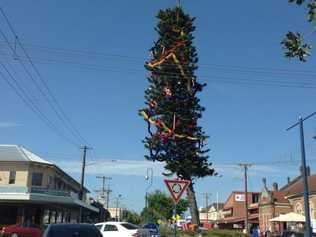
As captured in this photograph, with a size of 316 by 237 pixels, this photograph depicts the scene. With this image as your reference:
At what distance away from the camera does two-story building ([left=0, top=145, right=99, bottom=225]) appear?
4875 centimetres

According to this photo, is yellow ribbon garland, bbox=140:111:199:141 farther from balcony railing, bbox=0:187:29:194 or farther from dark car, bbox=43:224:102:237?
dark car, bbox=43:224:102:237

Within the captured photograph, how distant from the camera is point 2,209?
2030 inches

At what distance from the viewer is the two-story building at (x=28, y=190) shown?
48.8 metres

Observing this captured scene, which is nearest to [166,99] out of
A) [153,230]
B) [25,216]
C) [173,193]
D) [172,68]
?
[172,68]

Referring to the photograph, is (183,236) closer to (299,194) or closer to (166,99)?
(166,99)

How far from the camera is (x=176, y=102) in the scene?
47000mm

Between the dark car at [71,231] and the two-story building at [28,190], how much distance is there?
3566cm

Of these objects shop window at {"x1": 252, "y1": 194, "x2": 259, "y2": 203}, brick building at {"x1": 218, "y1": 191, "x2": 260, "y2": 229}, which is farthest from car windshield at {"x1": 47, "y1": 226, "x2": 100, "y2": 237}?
shop window at {"x1": 252, "y1": 194, "x2": 259, "y2": 203}

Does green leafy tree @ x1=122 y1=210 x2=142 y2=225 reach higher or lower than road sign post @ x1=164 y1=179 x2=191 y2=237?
higher

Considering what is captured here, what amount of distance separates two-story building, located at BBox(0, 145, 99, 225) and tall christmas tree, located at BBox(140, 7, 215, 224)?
10807 millimetres

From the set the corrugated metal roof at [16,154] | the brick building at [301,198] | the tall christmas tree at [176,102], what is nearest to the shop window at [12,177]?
the corrugated metal roof at [16,154]

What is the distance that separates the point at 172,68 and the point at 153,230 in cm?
1525

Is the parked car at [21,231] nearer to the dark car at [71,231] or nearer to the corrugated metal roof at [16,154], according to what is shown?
the corrugated metal roof at [16,154]

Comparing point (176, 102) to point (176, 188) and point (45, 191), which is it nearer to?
point (45, 191)
